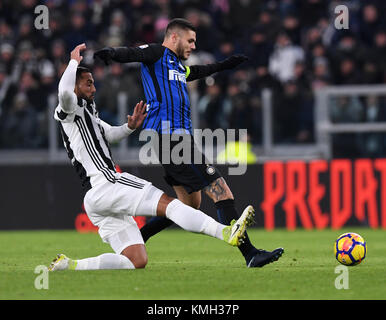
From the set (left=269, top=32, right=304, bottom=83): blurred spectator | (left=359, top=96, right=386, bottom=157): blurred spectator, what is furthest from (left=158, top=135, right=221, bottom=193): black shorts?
(left=269, top=32, right=304, bottom=83): blurred spectator

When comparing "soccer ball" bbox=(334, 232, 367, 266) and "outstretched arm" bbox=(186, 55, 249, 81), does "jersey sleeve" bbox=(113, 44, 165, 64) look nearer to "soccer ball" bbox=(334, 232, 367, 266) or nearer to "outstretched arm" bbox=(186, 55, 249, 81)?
"outstretched arm" bbox=(186, 55, 249, 81)

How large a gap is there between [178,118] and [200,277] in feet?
5.62

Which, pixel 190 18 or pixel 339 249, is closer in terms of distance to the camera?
pixel 339 249

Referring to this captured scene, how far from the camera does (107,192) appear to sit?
8.41m

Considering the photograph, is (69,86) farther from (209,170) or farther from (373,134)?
(373,134)

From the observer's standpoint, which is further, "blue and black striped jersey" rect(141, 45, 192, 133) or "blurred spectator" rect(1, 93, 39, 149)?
"blurred spectator" rect(1, 93, 39, 149)

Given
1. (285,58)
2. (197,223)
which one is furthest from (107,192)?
(285,58)

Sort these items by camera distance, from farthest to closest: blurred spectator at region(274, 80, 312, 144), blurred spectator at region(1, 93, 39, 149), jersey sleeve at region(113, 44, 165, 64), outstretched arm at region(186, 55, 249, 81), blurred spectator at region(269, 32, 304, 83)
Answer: blurred spectator at region(269, 32, 304, 83), blurred spectator at region(1, 93, 39, 149), blurred spectator at region(274, 80, 312, 144), outstretched arm at region(186, 55, 249, 81), jersey sleeve at region(113, 44, 165, 64)

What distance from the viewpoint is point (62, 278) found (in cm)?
789

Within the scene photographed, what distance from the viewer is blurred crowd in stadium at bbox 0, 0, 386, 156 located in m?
16.0

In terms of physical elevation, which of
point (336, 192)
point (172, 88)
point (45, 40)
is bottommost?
point (336, 192)

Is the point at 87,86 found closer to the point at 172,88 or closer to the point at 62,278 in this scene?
the point at 172,88
